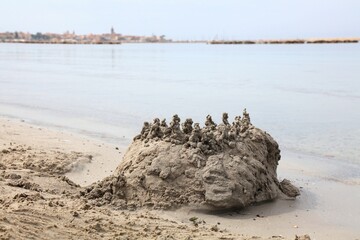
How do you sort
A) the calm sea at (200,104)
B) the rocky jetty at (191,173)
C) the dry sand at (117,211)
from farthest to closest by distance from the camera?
the calm sea at (200,104) < the rocky jetty at (191,173) < the dry sand at (117,211)

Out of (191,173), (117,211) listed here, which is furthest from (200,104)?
(117,211)

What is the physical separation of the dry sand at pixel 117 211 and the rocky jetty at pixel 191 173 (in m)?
0.16

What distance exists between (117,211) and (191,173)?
907 mm

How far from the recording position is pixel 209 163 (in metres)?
5.83

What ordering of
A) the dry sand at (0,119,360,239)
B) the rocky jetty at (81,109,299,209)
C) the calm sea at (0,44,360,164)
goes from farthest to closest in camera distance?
the calm sea at (0,44,360,164) → the rocky jetty at (81,109,299,209) → the dry sand at (0,119,360,239)

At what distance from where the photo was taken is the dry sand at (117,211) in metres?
4.37

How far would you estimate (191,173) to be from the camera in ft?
19.0

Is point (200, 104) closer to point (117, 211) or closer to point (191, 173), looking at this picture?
point (191, 173)

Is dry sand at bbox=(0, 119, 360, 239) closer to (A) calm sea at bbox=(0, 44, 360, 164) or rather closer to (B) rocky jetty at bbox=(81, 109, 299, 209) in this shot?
(B) rocky jetty at bbox=(81, 109, 299, 209)

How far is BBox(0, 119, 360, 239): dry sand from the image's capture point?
14.3 feet

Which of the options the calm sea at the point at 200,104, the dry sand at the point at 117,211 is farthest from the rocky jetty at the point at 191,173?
the calm sea at the point at 200,104

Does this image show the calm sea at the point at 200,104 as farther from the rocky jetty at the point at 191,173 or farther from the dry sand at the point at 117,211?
the rocky jetty at the point at 191,173

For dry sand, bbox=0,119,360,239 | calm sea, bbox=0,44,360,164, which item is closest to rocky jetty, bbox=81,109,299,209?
dry sand, bbox=0,119,360,239

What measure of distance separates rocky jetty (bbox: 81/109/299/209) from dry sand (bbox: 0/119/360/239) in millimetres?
163
